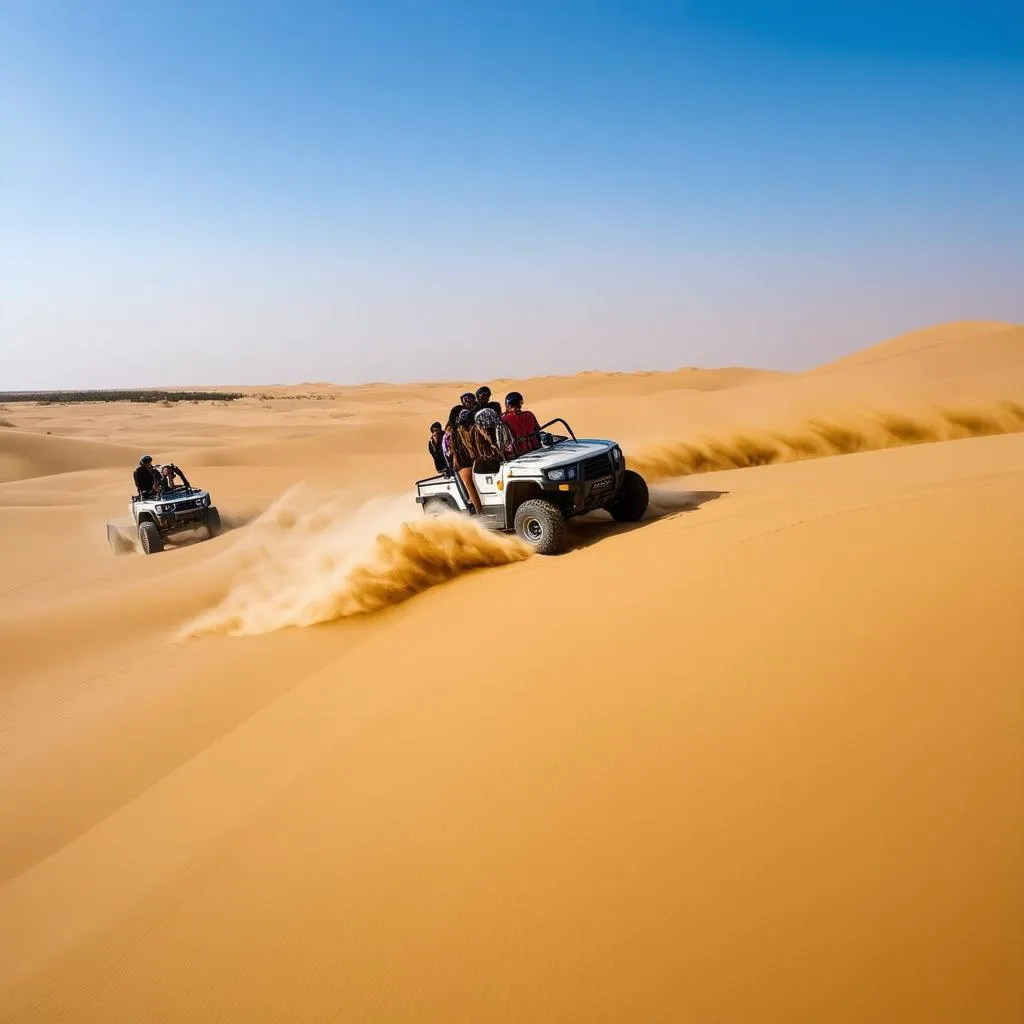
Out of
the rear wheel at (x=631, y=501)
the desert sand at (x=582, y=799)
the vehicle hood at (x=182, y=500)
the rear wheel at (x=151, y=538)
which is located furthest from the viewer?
the vehicle hood at (x=182, y=500)

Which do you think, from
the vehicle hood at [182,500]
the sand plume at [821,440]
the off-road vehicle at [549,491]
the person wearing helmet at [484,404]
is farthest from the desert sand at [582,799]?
the sand plume at [821,440]

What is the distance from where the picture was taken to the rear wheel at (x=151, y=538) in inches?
564

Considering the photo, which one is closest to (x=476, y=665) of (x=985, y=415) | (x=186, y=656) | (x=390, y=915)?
(x=390, y=915)

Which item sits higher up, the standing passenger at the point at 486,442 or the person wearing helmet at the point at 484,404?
the person wearing helmet at the point at 484,404

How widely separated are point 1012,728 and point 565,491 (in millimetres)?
5473

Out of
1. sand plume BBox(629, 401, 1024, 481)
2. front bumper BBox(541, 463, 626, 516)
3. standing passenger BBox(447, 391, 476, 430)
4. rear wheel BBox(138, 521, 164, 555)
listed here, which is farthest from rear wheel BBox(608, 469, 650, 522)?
rear wheel BBox(138, 521, 164, 555)

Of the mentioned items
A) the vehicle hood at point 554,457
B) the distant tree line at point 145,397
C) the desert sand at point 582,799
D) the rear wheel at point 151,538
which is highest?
the distant tree line at point 145,397

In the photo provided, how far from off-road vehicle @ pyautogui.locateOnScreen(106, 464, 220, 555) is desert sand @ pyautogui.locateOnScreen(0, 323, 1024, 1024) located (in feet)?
26.5

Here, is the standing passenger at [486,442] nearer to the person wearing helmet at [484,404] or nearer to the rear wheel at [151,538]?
the person wearing helmet at [484,404]

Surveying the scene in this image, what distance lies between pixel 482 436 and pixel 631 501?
204 centimetres

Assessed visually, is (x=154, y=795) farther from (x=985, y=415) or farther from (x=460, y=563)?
(x=985, y=415)

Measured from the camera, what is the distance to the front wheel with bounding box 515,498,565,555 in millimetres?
7387

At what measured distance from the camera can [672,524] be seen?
7.50m

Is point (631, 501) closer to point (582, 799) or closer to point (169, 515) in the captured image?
point (582, 799)
